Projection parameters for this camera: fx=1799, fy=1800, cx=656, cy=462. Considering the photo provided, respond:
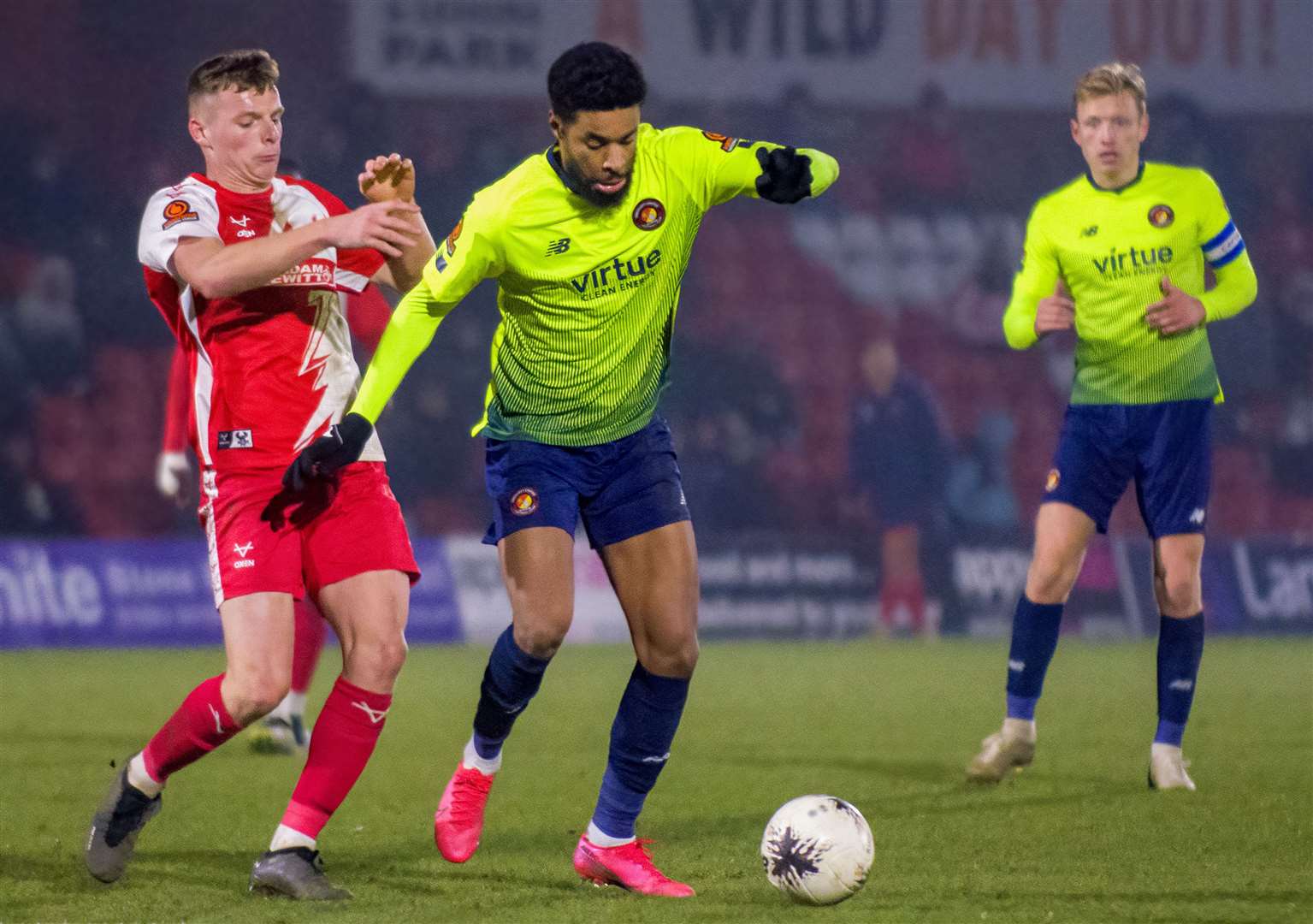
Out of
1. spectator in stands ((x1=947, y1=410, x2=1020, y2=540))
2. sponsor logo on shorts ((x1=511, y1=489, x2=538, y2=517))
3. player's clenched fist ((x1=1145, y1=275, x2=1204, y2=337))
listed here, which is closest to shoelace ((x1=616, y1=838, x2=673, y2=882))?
sponsor logo on shorts ((x1=511, y1=489, x2=538, y2=517))

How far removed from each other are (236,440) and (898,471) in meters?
11.2

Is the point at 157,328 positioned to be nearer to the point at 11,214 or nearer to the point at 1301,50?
the point at 11,214

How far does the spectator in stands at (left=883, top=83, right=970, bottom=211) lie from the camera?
19.2 meters

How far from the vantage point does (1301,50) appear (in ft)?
65.0

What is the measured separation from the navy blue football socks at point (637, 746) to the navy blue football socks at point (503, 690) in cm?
30

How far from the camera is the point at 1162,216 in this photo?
673 centimetres

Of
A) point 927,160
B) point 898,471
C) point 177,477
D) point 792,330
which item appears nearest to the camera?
point 177,477

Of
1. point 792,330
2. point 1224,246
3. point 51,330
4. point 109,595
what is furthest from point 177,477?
point 792,330

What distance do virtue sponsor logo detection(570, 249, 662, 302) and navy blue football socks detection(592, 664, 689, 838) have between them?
100cm

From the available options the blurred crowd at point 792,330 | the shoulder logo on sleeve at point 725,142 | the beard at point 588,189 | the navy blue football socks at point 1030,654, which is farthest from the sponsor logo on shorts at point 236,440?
the blurred crowd at point 792,330

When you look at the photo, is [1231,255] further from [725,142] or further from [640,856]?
[640,856]

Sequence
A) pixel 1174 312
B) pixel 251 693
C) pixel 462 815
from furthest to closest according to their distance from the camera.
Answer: pixel 1174 312, pixel 462 815, pixel 251 693

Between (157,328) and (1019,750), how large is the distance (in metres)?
12.1

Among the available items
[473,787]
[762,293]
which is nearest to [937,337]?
[762,293]
